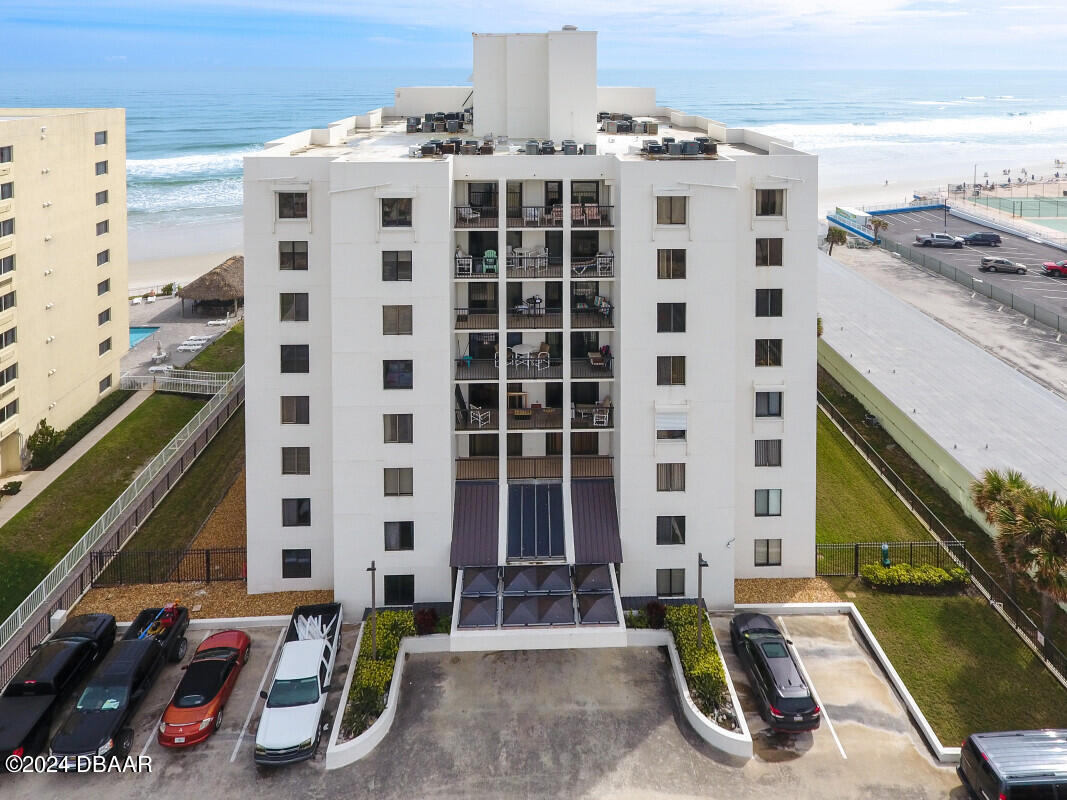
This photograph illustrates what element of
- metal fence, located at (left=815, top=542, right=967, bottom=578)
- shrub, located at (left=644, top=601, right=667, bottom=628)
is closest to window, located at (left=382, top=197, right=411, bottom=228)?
shrub, located at (left=644, top=601, right=667, bottom=628)

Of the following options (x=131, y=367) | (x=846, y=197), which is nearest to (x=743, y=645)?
(x=131, y=367)

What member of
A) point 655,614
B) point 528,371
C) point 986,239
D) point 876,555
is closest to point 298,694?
point 655,614

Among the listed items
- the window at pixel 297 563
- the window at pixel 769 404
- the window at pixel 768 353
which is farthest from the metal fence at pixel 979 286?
the window at pixel 297 563

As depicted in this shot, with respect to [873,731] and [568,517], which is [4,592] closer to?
[568,517]

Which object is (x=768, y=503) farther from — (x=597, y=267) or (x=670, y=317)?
(x=597, y=267)

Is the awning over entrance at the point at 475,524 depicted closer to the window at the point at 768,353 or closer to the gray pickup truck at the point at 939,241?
Result: the window at the point at 768,353

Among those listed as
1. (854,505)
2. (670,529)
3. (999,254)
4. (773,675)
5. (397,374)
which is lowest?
(773,675)
